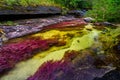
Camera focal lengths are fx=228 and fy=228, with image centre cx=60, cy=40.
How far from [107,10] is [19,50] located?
13.2 meters

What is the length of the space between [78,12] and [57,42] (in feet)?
53.9

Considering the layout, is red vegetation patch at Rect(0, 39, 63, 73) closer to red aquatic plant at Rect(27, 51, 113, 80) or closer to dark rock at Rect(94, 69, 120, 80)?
red aquatic plant at Rect(27, 51, 113, 80)

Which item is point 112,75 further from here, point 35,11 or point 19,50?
point 35,11

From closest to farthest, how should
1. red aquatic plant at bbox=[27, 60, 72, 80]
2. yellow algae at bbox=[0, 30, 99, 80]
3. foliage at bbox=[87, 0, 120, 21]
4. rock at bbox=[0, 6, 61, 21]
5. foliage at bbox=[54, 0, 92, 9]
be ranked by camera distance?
red aquatic plant at bbox=[27, 60, 72, 80], yellow algae at bbox=[0, 30, 99, 80], rock at bbox=[0, 6, 61, 21], foliage at bbox=[87, 0, 120, 21], foliage at bbox=[54, 0, 92, 9]

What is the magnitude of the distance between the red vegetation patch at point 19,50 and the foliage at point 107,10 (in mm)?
10670

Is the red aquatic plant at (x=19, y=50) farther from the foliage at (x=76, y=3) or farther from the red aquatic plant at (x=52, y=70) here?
the foliage at (x=76, y=3)

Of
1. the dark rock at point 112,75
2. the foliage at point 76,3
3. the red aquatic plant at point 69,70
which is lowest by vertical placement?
the foliage at point 76,3

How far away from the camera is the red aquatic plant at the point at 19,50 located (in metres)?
8.56

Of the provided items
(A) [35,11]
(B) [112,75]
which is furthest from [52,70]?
(A) [35,11]

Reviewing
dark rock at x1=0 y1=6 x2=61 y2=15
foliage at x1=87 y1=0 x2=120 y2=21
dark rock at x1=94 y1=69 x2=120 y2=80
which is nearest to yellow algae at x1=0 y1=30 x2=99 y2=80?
dark rock at x1=94 y1=69 x2=120 y2=80

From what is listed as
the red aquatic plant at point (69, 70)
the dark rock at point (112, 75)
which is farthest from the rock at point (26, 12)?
the dark rock at point (112, 75)

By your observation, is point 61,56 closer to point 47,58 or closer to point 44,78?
point 47,58

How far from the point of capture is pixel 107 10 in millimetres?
21047

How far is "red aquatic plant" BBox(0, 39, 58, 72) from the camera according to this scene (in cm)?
856
